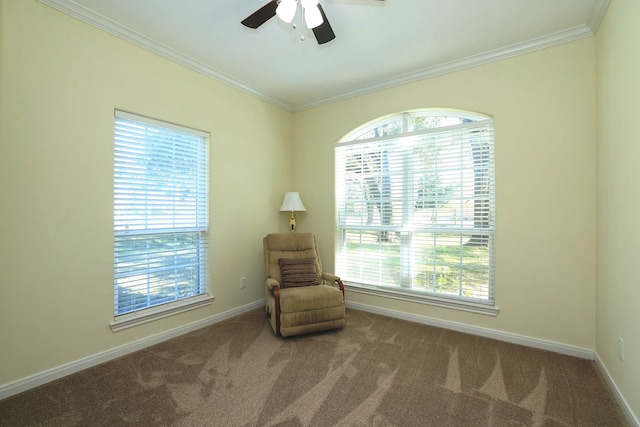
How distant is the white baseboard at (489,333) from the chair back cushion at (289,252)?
87 cm

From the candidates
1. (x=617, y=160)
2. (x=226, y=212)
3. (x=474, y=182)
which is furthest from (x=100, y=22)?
(x=617, y=160)

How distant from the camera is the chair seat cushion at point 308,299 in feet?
9.23

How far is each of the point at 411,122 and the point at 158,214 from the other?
289 cm

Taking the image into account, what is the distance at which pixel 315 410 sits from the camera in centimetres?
184

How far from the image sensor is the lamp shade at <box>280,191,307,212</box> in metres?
3.82

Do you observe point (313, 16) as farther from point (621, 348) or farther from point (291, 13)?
point (621, 348)

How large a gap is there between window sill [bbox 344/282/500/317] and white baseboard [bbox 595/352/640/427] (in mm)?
774

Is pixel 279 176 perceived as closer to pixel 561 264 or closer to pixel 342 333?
pixel 342 333

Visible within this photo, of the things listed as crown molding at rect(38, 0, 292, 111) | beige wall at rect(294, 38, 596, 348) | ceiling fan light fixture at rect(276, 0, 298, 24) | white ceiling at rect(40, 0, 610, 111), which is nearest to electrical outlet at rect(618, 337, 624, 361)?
beige wall at rect(294, 38, 596, 348)

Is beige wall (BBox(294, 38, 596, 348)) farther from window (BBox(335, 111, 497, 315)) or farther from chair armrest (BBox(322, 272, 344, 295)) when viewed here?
chair armrest (BBox(322, 272, 344, 295))

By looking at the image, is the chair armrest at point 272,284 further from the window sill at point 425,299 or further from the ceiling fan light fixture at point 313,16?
the ceiling fan light fixture at point 313,16

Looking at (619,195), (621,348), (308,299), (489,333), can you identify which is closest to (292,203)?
(308,299)

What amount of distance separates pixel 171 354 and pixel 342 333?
158cm

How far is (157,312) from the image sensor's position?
2.76 meters
